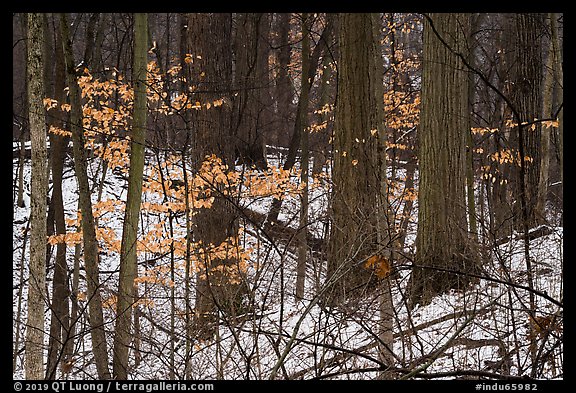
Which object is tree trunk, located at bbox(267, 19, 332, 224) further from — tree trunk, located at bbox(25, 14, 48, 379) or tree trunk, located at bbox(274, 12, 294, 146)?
tree trunk, located at bbox(25, 14, 48, 379)

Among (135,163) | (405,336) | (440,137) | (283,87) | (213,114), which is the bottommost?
(405,336)

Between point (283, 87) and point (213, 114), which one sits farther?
point (283, 87)

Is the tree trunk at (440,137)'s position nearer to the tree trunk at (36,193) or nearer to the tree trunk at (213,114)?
the tree trunk at (213,114)

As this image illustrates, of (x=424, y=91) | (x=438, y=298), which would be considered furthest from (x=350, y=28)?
(x=438, y=298)

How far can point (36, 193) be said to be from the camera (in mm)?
7082

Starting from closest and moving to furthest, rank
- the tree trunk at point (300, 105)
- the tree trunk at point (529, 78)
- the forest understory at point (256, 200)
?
the forest understory at point (256, 200)
the tree trunk at point (529, 78)
the tree trunk at point (300, 105)

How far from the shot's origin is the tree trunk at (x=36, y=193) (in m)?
6.88

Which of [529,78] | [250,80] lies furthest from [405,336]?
[250,80]

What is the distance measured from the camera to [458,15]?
7.94 meters

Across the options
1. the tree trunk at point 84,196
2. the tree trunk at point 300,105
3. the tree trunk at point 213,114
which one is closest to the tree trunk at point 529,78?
the tree trunk at point 300,105

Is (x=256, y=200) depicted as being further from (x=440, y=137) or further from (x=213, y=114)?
(x=440, y=137)

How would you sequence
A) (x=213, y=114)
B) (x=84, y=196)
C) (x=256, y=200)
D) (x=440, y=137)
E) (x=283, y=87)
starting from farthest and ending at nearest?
(x=283, y=87), (x=213, y=114), (x=256, y=200), (x=440, y=137), (x=84, y=196)
